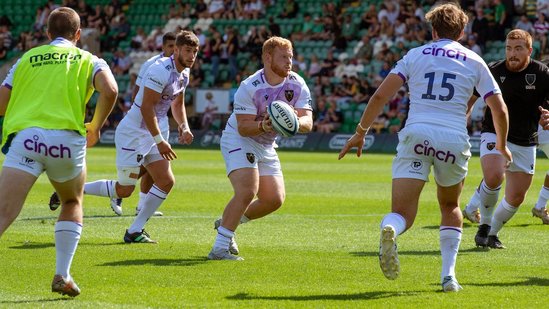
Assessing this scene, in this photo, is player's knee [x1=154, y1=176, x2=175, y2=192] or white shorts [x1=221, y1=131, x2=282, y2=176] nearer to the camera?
white shorts [x1=221, y1=131, x2=282, y2=176]

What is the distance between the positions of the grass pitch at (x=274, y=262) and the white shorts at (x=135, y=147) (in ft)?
2.96

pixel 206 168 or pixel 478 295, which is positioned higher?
pixel 478 295

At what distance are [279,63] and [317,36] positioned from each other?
29.2 m

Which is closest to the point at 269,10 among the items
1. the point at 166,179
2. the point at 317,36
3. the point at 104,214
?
the point at 317,36

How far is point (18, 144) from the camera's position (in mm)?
7789

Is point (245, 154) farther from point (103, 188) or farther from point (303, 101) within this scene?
point (103, 188)

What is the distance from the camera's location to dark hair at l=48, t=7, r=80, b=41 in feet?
26.5

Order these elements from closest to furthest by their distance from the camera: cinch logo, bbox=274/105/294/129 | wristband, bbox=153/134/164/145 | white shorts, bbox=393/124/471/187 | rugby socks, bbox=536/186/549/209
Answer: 1. white shorts, bbox=393/124/471/187
2. cinch logo, bbox=274/105/294/129
3. wristband, bbox=153/134/164/145
4. rugby socks, bbox=536/186/549/209

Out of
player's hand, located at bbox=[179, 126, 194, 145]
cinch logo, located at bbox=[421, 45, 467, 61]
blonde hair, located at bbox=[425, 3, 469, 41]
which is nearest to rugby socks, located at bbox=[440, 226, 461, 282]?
cinch logo, located at bbox=[421, 45, 467, 61]

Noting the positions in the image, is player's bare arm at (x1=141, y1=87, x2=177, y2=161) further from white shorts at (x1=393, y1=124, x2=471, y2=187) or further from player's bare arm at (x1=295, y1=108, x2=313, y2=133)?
white shorts at (x1=393, y1=124, x2=471, y2=187)

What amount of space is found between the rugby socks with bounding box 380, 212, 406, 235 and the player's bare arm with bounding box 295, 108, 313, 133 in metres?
2.15

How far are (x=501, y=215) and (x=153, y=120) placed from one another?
153 inches

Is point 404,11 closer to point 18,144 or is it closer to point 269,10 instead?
point 269,10

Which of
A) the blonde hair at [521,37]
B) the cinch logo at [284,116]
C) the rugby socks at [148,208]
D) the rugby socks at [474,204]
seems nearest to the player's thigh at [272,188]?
the cinch logo at [284,116]
